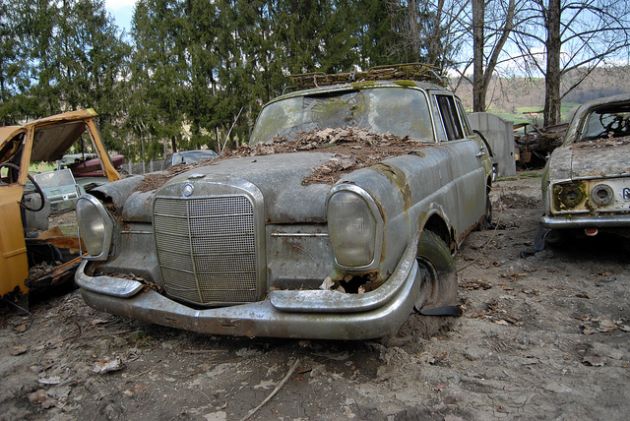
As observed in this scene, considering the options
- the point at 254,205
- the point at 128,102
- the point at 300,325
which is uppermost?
the point at 128,102

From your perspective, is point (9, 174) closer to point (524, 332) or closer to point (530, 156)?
point (524, 332)

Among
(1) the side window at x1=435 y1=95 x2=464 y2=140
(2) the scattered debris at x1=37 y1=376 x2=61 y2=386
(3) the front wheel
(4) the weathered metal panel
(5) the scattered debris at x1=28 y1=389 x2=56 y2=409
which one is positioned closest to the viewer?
(5) the scattered debris at x1=28 y1=389 x2=56 y2=409

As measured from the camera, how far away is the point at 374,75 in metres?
5.17

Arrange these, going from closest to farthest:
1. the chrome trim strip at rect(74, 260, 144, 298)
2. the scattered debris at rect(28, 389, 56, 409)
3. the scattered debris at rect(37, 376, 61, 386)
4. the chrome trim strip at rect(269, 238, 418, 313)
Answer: the chrome trim strip at rect(269, 238, 418, 313), the scattered debris at rect(28, 389, 56, 409), the scattered debris at rect(37, 376, 61, 386), the chrome trim strip at rect(74, 260, 144, 298)

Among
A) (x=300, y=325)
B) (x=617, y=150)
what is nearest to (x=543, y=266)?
(x=617, y=150)

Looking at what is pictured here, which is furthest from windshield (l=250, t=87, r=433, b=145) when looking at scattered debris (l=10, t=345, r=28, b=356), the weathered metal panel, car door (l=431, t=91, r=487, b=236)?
the weathered metal panel

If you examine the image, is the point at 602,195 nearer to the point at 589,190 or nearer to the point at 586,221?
the point at 589,190

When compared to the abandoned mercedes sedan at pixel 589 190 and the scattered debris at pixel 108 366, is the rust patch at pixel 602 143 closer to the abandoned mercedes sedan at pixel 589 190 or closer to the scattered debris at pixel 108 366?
the abandoned mercedes sedan at pixel 589 190

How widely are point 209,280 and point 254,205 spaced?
557mm

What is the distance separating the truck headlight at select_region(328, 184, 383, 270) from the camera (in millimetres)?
2604

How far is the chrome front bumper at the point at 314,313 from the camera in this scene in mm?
2527

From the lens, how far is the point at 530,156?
14.7m

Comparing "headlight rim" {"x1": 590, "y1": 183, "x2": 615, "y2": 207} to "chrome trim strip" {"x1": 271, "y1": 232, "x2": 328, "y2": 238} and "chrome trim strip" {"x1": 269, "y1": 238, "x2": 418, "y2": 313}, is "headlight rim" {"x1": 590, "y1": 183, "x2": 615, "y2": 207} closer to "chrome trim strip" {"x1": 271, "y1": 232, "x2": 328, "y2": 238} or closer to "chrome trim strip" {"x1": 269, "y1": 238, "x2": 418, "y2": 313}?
"chrome trim strip" {"x1": 269, "y1": 238, "x2": 418, "y2": 313}

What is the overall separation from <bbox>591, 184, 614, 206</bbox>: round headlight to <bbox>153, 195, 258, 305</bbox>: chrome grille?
3083 mm
